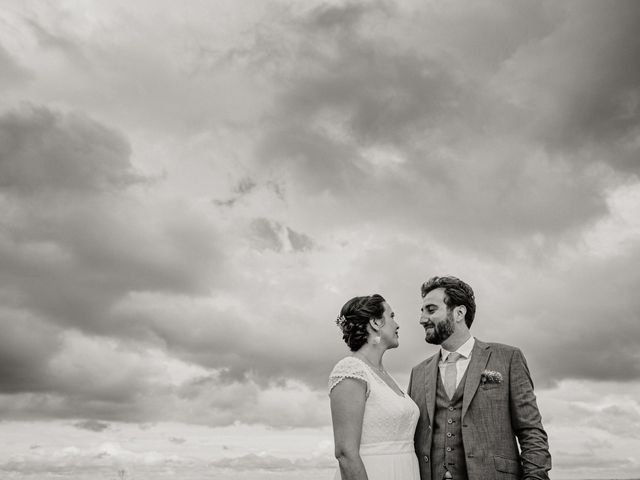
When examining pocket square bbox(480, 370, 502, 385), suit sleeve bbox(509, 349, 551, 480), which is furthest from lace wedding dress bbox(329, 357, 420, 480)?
suit sleeve bbox(509, 349, 551, 480)

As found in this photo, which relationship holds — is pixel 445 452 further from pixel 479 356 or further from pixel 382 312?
pixel 382 312

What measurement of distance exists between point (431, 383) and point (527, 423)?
1298 millimetres

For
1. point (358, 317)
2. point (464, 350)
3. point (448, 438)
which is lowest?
point (448, 438)

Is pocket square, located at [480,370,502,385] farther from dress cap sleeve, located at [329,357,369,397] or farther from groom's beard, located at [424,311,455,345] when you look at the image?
dress cap sleeve, located at [329,357,369,397]

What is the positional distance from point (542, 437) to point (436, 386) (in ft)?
4.71

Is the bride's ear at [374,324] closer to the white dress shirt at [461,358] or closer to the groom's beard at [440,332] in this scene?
the groom's beard at [440,332]

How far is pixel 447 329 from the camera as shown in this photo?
8.24 metres

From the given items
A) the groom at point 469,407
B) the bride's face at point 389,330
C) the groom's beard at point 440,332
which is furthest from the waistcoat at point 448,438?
the bride's face at point 389,330

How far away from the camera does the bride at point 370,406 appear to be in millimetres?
7297

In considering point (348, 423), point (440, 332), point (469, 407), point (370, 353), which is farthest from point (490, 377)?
point (348, 423)

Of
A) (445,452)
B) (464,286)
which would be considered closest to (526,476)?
(445,452)

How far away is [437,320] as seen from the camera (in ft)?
27.2

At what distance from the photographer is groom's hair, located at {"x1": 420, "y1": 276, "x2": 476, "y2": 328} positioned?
27.7 ft

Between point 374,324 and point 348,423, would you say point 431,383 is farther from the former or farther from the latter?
point 348,423
